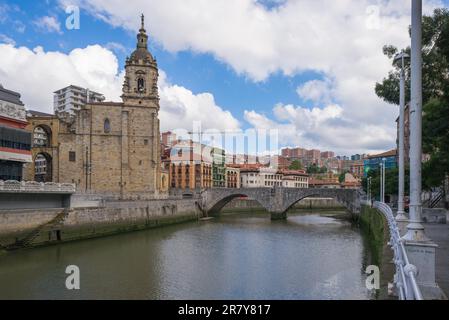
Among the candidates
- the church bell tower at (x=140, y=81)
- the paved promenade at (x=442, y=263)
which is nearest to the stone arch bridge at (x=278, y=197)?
the church bell tower at (x=140, y=81)

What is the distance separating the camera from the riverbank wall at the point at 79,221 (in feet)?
77.8

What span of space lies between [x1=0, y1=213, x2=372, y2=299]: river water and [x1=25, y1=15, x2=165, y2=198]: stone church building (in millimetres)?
14642

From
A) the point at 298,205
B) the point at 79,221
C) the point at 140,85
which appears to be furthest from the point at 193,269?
the point at 298,205

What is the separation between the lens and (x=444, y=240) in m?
13.7

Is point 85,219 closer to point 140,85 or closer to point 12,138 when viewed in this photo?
point 12,138

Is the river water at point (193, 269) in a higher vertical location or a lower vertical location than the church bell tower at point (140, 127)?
lower

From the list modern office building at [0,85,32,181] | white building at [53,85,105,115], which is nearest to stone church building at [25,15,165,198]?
modern office building at [0,85,32,181]

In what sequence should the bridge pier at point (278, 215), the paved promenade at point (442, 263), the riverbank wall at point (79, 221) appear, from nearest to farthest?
the paved promenade at point (442, 263), the riverbank wall at point (79, 221), the bridge pier at point (278, 215)

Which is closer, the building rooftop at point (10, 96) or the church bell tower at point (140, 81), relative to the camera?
the building rooftop at point (10, 96)

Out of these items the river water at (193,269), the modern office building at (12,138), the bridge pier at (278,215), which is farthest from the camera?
the bridge pier at (278,215)

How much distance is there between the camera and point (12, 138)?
29344 mm

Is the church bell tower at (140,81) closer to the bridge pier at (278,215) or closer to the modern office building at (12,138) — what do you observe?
the modern office building at (12,138)

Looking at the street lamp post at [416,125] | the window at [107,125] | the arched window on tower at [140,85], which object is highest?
the arched window on tower at [140,85]

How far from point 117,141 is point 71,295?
1254 inches
